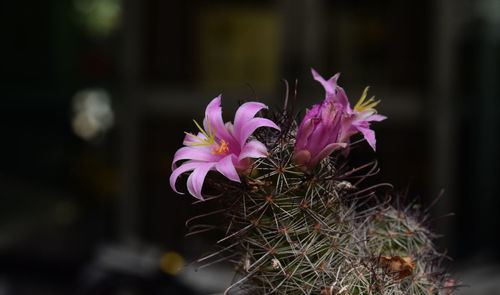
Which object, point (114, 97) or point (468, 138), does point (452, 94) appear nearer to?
point (468, 138)

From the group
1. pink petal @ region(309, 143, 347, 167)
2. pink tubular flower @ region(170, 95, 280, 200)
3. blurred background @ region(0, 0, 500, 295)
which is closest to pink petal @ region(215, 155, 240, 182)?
pink tubular flower @ region(170, 95, 280, 200)

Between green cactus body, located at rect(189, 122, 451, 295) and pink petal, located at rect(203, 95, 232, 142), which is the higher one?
pink petal, located at rect(203, 95, 232, 142)

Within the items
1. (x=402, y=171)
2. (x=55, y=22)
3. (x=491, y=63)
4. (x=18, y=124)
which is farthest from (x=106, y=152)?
(x=491, y=63)

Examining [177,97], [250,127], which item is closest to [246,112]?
[250,127]

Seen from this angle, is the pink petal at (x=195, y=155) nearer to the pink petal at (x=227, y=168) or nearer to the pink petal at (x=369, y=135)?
the pink petal at (x=227, y=168)

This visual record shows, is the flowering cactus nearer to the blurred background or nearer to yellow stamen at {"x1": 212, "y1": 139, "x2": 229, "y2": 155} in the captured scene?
yellow stamen at {"x1": 212, "y1": 139, "x2": 229, "y2": 155}

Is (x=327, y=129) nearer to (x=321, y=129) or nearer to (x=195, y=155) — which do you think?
(x=321, y=129)

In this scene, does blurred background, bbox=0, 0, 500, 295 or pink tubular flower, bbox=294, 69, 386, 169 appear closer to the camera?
pink tubular flower, bbox=294, 69, 386, 169

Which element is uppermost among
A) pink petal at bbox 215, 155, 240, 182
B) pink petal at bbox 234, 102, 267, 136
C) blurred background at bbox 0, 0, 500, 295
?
blurred background at bbox 0, 0, 500, 295
